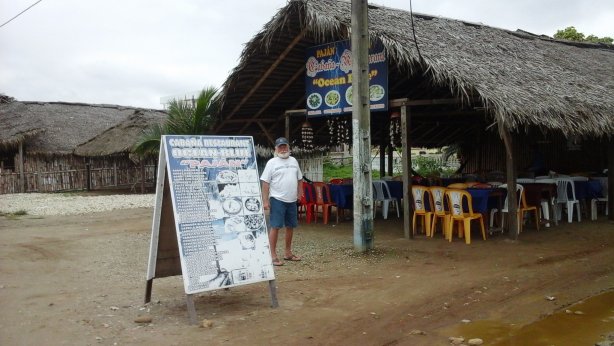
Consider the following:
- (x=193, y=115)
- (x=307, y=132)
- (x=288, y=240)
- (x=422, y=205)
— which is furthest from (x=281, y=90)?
(x=288, y=240)

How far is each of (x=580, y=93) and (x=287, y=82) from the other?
5.82 metres

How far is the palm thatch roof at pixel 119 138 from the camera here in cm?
2250

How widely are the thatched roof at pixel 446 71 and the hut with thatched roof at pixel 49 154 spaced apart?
1185 cm

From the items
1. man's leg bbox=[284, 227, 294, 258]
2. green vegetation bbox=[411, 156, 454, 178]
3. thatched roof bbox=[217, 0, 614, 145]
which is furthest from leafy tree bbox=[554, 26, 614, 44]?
man's leg bbox=[284, 227, 294, 258]

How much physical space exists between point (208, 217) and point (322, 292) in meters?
1.63

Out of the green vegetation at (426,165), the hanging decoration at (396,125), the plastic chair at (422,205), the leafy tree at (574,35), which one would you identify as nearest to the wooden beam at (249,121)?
the hanging decoration at (396,125)

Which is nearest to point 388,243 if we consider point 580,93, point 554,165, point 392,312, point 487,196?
point 487,196

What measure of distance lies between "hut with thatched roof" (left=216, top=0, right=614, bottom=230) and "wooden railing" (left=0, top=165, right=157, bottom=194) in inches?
436

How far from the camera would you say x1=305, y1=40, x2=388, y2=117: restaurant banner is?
971cm

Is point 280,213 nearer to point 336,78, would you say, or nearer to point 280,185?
point 280,185

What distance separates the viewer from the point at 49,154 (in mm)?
23641

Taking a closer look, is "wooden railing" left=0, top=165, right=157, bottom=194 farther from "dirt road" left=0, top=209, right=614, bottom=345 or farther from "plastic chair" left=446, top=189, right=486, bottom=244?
"plastic chair" left=446, top=189, right=486, bottom=244

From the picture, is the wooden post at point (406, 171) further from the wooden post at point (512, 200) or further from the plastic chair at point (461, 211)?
the wooden post at point (512, 200)

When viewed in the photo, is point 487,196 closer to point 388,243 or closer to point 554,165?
point 388,243
